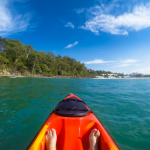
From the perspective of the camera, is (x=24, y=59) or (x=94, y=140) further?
(x=24, y=59)

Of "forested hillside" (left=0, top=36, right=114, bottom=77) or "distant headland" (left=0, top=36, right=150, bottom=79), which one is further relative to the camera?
"forested hillside" (left=0, top=36, right=114, bottom=77)

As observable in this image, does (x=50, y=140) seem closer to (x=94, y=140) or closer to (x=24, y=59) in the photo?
(x=94, y=140)

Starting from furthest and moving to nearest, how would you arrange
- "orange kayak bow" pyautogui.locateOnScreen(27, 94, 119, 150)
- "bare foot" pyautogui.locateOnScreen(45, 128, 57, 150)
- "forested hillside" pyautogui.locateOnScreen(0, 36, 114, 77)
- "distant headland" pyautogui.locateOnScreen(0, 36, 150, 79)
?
"forested hillside" pyautogui.locateOnScreen(0, 36, 114, 77)
"distant headland" pyautogui.locateOnScreen(0, 36, 150, 79)
"orange kayak bow" pyautogui.locateOnScreen(27, 94, 119, 150)
"bare foot" pyautogui.locateOnScreen(45, 128, 57, 150)

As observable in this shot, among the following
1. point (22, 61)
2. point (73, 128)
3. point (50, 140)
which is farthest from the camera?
point (22, 61)

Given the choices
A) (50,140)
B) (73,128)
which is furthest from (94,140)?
(50,140)

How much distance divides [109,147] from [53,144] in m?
1.15

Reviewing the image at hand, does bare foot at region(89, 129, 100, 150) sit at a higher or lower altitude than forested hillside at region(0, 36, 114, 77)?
lower

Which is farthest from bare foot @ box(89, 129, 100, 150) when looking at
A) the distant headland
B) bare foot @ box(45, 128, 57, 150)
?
the distant headland

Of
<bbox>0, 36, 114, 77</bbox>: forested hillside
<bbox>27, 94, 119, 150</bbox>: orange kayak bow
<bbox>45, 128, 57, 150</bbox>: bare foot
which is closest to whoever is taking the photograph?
<bbox>45, 128, 57, 150</bbox>: bare foot

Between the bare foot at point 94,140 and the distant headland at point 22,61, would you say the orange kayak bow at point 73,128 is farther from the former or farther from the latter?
the distant headland at point 22,61

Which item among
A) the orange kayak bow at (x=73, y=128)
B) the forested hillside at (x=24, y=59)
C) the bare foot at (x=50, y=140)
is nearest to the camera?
the bare foot at (x=50, y=140)

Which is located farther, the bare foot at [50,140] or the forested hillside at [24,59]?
the forested hillside at [24,59]

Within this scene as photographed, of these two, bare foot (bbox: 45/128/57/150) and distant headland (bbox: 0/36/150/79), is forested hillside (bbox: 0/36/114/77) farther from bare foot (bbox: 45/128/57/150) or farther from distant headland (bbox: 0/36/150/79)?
bare foot (bbox: 45/128/57/150)

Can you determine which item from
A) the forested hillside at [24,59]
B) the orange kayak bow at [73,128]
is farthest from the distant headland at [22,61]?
the orange kayak bow at [73,128]
